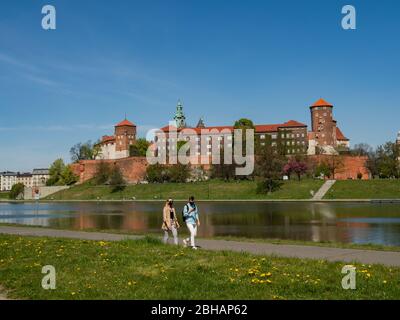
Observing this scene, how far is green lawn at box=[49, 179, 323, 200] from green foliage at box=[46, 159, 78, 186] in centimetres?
1850

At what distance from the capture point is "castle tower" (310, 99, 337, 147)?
398 feet

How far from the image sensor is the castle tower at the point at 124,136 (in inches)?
5315

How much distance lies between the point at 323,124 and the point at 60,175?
66.4 m

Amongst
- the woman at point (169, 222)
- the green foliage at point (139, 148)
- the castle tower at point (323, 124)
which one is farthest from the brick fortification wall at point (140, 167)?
the woman at point (169, 222)

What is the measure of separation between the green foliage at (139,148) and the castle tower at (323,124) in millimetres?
42868

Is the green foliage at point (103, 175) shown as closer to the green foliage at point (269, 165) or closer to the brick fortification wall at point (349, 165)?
the green foliage at point (269, 165)

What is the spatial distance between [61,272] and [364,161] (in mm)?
97965

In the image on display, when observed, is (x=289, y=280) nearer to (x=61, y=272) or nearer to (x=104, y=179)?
(x=61, y=272)

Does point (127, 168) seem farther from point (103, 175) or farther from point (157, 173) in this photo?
point (157, 173)

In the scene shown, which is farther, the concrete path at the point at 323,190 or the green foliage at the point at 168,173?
the green foliage at the point at 168,173

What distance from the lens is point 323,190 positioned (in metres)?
69.4

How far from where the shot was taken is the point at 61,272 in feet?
33.1

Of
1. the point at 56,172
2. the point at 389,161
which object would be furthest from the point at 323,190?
the point at 56,172

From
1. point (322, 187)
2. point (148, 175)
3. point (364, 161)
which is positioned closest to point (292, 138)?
point (364, 161)
